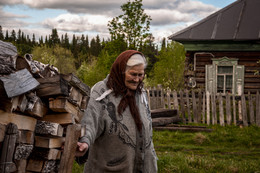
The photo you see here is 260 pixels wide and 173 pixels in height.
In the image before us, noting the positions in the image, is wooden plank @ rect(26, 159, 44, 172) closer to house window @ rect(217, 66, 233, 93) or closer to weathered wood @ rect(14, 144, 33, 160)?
weathered wood @ rect(14, 144, 33, 160)

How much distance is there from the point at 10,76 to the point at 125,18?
17.1 m

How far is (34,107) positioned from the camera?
2.10 metres

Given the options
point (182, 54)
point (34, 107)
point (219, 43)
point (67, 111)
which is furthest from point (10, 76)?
point (182, 54)

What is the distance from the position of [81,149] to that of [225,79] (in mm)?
12331

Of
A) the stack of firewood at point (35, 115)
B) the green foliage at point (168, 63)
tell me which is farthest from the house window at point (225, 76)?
the green foliage at point (168, 63)

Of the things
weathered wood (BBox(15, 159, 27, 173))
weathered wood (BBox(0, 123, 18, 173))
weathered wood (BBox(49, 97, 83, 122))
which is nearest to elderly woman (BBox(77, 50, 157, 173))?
weathered wood (BBox(49, 97, 83, 122))

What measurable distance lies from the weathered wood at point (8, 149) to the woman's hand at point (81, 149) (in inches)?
23.8

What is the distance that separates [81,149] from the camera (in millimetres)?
2447

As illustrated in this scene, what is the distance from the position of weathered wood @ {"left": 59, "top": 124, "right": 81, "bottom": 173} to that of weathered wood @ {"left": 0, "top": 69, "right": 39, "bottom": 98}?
528mm

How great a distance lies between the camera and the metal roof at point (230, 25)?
1332 cm

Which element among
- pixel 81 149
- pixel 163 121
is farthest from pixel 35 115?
pixel 163 121

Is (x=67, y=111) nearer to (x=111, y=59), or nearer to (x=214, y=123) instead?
(x=214, y=123)

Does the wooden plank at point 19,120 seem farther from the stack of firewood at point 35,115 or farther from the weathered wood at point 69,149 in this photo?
the weathered wood at point 69,149

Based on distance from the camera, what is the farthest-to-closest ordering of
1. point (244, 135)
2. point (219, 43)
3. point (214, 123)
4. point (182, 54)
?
point (182, 54)
point (219, 43)
point (214, 123)
point (244, 135)
